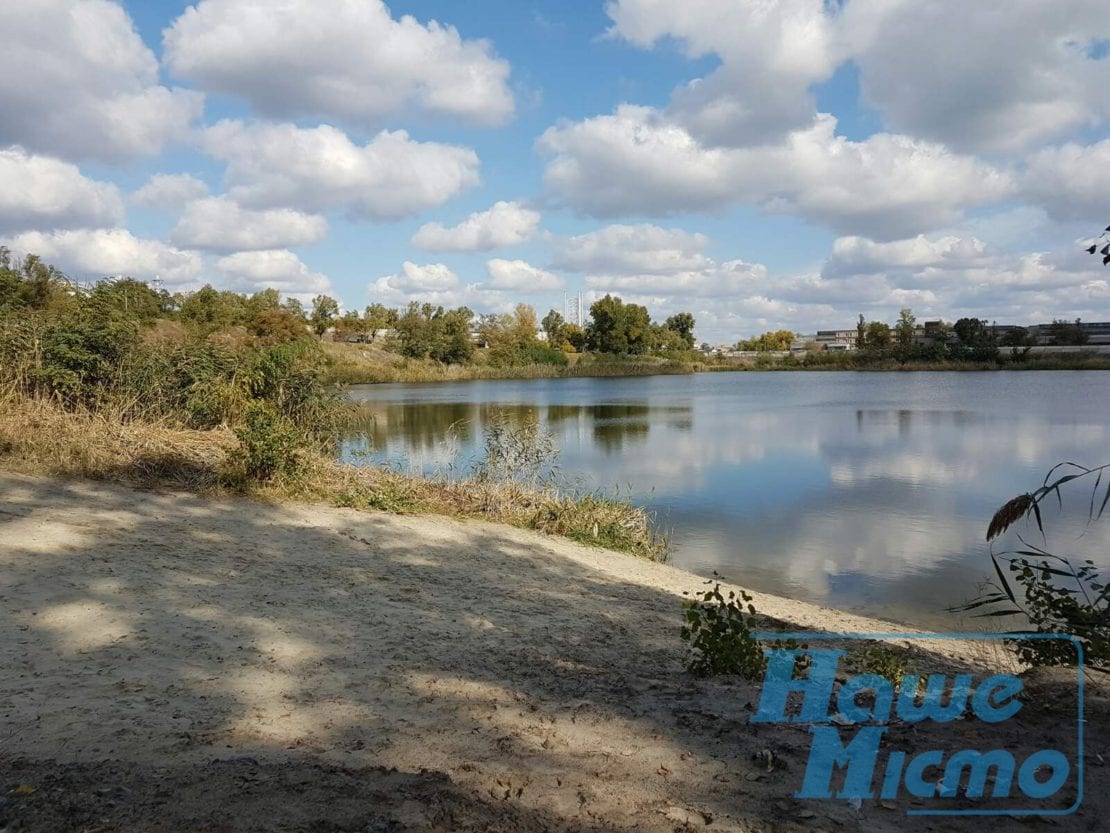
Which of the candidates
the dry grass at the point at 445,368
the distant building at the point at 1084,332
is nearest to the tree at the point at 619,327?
the dry grass at the point at 445,368

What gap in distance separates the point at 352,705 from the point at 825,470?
18.1 m

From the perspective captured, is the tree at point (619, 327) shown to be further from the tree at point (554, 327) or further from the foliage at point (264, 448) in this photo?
the foliage at point (264, 448)

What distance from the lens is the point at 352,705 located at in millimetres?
4059

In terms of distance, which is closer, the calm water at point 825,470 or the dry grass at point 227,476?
the dry grass at point 227,476

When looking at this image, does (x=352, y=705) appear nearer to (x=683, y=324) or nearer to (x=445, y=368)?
(x=445, y=368)

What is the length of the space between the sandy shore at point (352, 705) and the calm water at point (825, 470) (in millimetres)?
3620

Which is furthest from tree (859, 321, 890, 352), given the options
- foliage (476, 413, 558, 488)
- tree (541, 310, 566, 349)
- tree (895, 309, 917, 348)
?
foliage (476, 413, 558, 488)

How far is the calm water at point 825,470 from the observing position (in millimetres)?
11273

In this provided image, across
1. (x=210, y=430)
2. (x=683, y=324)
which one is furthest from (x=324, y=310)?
(x=210, y=430)

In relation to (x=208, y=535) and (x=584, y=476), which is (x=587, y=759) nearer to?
(x=208, y=535)

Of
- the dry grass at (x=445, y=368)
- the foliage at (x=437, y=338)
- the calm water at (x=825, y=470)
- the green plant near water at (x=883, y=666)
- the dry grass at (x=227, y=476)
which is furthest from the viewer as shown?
the foliage at (x=437, y=338)

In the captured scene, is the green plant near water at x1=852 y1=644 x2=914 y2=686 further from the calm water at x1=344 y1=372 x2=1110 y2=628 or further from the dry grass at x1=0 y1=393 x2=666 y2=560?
the dry grass at x1=0 y1=393 x2=666 y2=560

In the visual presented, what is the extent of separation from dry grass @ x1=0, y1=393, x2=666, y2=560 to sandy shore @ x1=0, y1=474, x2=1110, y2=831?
2824mm

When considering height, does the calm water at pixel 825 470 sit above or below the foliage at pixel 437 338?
below
